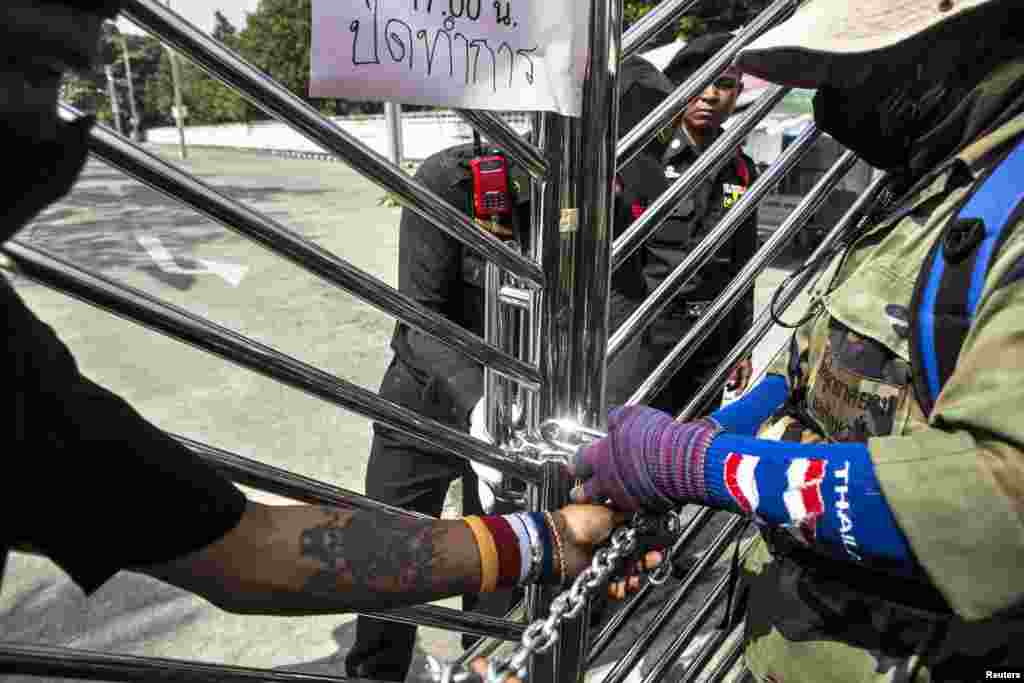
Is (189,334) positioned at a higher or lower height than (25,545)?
higher

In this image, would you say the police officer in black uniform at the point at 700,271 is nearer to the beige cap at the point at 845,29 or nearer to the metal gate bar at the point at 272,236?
the beige cap at the point at 845,29

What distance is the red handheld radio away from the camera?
1669 millimetres

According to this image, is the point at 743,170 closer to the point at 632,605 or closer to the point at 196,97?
the point at 632,605

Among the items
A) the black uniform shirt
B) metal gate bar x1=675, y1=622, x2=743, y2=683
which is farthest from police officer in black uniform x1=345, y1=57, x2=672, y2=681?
the black uniform shirt

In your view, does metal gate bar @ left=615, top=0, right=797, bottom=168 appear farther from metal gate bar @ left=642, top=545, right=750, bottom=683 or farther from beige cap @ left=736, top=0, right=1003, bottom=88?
metal gate bar @ left=642, top=545, right=750, bottom=683

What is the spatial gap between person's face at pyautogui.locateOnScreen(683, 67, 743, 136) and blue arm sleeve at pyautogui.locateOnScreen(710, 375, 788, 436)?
2.21m

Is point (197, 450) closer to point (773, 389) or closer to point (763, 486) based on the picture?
point (763, 486)

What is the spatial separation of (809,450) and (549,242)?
51cm

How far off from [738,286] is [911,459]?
680 mm

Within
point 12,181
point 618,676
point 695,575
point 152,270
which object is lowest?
point 152,270

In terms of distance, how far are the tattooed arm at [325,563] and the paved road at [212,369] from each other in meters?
0.56

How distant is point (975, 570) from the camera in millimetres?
819

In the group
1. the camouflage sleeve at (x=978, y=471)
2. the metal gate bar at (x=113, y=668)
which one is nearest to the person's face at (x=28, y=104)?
the metal gate bar at (x=113, y=668)

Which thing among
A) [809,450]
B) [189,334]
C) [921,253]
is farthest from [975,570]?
[189,334]
